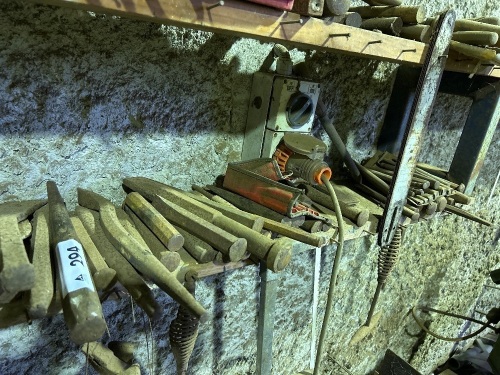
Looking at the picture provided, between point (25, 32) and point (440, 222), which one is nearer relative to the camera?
point (25, 32)

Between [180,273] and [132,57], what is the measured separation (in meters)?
0.46

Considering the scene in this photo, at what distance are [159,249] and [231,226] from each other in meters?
0.13

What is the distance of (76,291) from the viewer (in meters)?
0.45

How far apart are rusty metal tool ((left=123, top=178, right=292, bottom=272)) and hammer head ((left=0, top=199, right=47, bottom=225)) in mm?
189

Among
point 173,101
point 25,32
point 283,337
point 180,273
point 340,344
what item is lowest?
point 340,344

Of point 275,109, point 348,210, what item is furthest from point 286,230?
point 275,109

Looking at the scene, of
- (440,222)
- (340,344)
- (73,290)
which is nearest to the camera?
(73,290)

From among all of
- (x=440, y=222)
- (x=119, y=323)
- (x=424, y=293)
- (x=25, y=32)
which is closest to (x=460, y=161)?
(x=440, y=222)

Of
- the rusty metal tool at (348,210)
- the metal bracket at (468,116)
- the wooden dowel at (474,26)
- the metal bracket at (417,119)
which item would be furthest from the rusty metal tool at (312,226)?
Result: the metal bracket at (468,116)

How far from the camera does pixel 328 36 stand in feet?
2.25

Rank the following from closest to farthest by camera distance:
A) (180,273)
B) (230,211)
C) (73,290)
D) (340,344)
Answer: (73,290) → (180,273) → (230,211) → (340,344)

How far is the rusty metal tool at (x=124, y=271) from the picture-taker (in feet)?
1.73

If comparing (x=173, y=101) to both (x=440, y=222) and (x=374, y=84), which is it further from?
(x=440, y=222)

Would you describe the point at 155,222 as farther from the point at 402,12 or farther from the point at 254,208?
the point at 402,12
